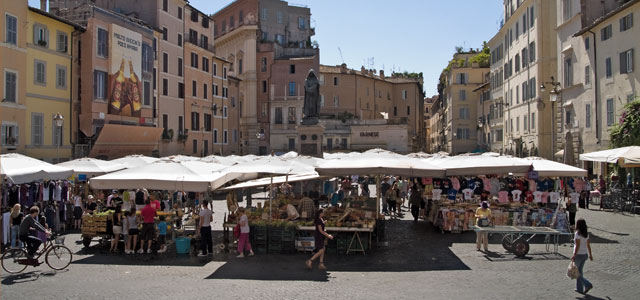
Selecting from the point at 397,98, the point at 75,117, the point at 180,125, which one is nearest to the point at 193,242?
the point at 75,117

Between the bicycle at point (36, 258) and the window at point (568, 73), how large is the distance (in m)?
32.5

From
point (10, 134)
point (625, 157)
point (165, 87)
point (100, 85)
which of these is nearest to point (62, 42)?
point (100, 85)

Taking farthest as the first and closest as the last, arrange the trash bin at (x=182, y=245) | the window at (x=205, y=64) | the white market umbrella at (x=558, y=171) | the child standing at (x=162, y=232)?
the window at (x=205, y=64)
the white market umbrella at (x=558, y=171)
the child standing at (x=162, y=232)
the trash bin at (x=182, y=245)

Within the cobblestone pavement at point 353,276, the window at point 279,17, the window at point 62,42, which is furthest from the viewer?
the window at point 279,17

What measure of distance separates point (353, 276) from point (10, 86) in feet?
84.3

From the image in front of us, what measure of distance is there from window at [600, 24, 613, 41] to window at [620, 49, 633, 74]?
1799mm

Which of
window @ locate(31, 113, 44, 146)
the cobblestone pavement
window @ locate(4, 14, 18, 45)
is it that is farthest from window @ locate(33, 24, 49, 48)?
the cobblestone pavement

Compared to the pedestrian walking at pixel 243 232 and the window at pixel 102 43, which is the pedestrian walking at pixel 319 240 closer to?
the pedestrian walking at pixel 243 232

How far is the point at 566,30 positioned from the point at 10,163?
109 feet

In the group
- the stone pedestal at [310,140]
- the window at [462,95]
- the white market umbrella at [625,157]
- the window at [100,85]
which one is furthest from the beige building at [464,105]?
the white market umbrella at [625,157]

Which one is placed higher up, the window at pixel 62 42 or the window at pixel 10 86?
the window at pixel 62 42

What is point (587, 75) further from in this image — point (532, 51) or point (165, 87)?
point (165, 87)

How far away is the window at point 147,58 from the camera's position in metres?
41.6

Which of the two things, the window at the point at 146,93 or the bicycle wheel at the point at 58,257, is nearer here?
the bicycle wheel at the point at 58,257
